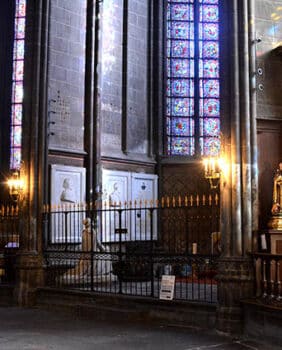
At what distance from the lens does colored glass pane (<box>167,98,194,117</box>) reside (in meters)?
19.4

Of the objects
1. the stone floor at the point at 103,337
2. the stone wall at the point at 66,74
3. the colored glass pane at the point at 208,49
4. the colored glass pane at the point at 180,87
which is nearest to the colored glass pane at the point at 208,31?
the colored glass pane at the point at 208,49

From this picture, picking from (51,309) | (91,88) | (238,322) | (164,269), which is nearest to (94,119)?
(91,88)

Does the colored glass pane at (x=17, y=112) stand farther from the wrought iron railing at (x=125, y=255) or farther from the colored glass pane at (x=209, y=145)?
the colored glass pane at (x=209, y=145)

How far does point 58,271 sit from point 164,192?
5.44 m

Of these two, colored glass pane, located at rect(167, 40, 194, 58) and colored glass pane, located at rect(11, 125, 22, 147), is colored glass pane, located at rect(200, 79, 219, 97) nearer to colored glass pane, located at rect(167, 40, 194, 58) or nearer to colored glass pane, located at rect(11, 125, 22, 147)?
colored glass pane, located at rect(167, 40, 194, 58)

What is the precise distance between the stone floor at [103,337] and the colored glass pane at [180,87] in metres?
10.0

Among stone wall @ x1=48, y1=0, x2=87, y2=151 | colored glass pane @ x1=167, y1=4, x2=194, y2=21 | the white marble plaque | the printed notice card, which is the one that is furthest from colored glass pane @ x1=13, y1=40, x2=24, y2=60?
the printed notice card

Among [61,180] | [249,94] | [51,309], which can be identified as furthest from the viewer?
[61,180]

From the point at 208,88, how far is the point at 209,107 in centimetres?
66

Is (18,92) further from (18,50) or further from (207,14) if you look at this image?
(207,14)

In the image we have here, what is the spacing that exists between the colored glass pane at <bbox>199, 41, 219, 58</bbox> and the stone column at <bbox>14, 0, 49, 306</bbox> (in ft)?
21.7

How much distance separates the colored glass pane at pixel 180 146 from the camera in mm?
19219

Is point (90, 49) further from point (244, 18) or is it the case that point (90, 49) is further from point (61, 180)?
point (244, 18)

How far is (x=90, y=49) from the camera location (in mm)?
17578
